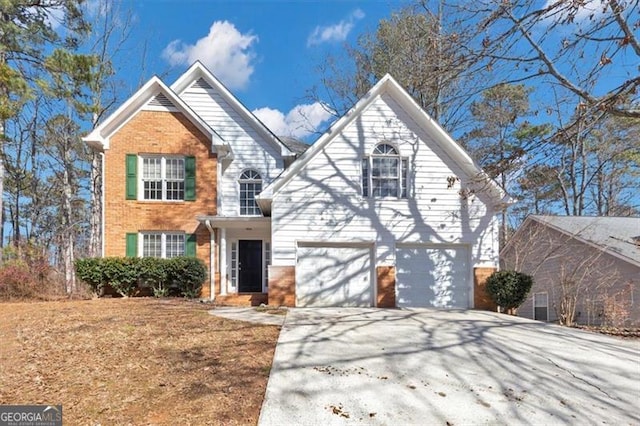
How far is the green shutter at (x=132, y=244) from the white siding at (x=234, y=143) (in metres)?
3.34

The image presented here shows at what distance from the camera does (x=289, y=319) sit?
961cm

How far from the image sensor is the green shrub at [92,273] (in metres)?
12.5

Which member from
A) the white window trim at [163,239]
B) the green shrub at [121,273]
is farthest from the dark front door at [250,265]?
the green shrub at [121,273]

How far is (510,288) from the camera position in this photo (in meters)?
12.0

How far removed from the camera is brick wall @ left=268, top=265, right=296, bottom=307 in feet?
39.9

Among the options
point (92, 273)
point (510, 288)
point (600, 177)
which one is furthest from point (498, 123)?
point (92, 273)

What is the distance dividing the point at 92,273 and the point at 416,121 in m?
11.3

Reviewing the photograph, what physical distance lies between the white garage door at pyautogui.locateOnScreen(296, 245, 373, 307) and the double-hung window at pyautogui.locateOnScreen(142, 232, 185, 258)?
456cm

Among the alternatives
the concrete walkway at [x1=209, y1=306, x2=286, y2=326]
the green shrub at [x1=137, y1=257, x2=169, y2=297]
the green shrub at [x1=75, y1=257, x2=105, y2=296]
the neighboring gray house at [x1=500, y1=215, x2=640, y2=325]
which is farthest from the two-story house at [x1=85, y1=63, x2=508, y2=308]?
the neighboring gray house at [x1=500, y1=215, x2=640, y2=325]

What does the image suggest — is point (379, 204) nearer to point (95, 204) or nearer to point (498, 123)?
point (498, 123)

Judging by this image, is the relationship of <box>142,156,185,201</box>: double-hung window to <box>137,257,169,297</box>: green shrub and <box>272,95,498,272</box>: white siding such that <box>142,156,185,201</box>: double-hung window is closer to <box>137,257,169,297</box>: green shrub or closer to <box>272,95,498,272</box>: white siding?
<box>137,257,169,297</box>: green shrub

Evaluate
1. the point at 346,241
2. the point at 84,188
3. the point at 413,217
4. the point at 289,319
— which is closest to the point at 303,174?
the point at 346,241

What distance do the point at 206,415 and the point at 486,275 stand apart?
10.6 m

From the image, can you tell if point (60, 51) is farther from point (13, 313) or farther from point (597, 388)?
point (597, 388)
